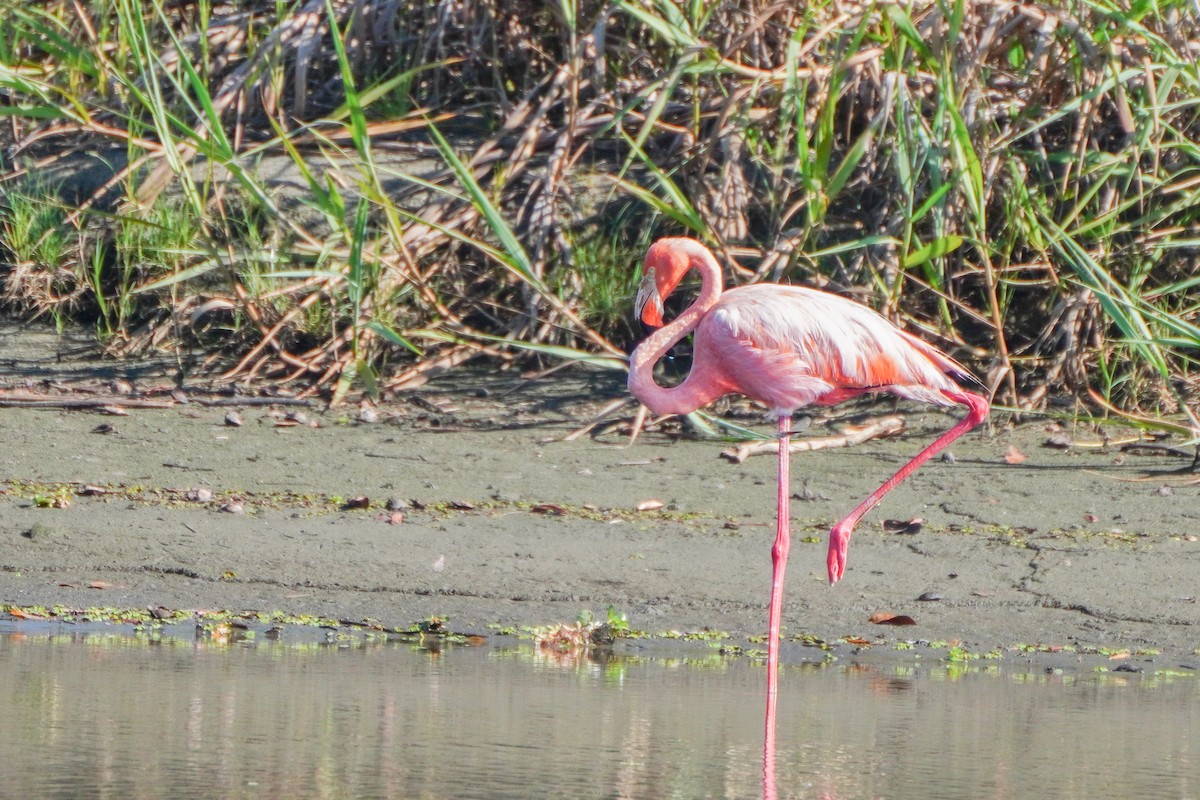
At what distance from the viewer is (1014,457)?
646 cm

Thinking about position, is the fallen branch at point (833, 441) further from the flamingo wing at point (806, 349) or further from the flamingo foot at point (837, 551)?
the flamingo foot at point (837, 551)

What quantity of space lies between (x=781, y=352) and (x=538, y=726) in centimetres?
176

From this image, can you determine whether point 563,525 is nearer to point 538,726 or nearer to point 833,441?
Answer: point 833,441

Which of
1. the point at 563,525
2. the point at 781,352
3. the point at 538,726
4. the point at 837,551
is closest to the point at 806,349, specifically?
the point at 781,352

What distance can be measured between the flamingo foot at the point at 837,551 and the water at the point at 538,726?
0.34 metres

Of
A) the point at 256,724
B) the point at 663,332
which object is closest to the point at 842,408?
the point at 663,332

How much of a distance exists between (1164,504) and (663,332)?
205cm

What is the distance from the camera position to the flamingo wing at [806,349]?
16.3 ft

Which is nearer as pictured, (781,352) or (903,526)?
(781,352)

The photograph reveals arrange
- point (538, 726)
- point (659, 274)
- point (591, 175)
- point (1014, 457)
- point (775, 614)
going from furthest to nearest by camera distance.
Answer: point (591, 175), point (1014, 457), point (659, 274), point (775, 614), point (538, 726)

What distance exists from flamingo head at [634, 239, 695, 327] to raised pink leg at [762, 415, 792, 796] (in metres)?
0.53

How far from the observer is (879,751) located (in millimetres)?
3424

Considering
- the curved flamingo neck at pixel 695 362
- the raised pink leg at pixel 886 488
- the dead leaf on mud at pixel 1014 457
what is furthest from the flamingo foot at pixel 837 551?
the dead leaf on mud at pixel 1014 457

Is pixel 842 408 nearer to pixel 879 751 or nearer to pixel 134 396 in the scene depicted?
pixel 134 396
